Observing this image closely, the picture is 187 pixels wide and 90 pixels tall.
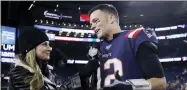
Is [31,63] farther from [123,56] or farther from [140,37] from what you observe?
[140,37]

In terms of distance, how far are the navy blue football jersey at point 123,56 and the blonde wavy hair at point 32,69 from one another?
1.37ft

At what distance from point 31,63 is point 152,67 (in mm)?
873

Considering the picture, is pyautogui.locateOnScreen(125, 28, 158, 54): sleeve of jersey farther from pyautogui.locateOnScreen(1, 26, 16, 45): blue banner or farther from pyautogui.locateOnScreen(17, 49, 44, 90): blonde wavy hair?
pyautogui.locateOnScreen(1, 26, 16, 45): blue banner

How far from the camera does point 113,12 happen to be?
1862mm

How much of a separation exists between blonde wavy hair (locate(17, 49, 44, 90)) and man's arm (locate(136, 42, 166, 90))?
2.38 ft

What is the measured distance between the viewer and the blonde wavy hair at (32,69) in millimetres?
1808

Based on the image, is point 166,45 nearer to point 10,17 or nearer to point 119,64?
point 10,17

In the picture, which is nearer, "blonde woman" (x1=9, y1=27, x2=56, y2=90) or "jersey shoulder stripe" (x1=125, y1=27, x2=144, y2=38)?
"jersey shoulder stripe" (x1=125, y1=27, x2=144, y2=38)

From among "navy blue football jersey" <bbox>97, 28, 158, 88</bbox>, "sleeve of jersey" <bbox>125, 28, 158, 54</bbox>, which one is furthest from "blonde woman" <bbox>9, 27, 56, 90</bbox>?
"sleeve of jersey" <bbox>125, 28, 158, 54</bbox>

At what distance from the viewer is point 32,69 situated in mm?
1864

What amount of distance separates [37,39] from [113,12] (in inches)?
24.8

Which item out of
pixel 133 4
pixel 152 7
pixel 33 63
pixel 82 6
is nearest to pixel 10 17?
pixel 82 6

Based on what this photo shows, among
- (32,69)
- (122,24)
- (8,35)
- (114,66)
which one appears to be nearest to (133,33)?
(114,66)

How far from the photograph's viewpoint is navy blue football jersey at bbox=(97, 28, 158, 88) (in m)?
1.61
